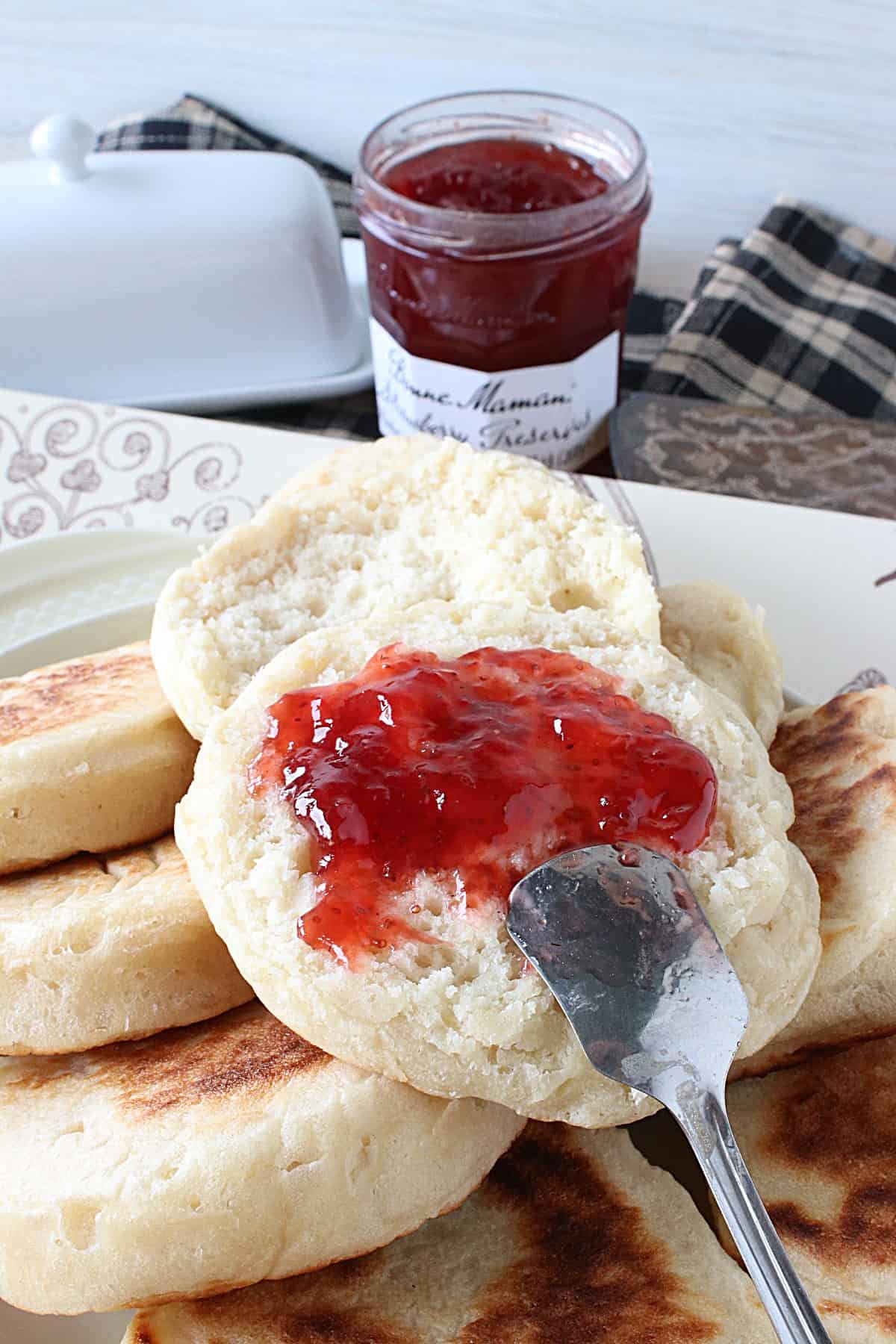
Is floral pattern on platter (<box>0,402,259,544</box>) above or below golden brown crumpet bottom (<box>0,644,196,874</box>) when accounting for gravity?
below

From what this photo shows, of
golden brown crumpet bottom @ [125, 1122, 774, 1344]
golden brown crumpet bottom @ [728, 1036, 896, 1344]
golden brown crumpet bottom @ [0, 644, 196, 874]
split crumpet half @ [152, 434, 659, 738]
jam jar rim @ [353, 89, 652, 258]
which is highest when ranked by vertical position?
jam jar rim @ [353, 89, 652, 258]

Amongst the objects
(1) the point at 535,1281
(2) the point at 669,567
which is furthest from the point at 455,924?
(2) the point at 669,567

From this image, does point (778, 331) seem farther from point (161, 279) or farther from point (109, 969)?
point (109, 969)

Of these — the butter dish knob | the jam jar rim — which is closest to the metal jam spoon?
the jam jar rim

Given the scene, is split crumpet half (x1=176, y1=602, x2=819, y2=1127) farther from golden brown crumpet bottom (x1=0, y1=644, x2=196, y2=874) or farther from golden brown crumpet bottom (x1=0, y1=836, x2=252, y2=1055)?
golden brown crumpet bottom (x1=0, y1=644, x2=196, y2=874)

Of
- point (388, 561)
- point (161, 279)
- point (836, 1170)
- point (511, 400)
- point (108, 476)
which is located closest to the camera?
point (836, 1170)

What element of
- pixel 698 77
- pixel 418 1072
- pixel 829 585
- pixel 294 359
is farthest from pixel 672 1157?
pixel 698 77

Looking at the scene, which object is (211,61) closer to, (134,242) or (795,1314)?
(134,242)
